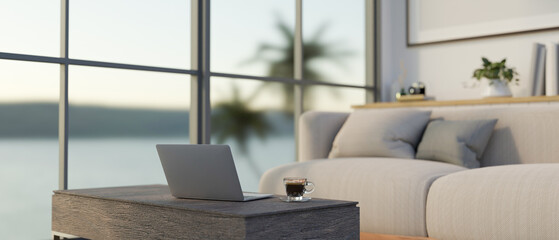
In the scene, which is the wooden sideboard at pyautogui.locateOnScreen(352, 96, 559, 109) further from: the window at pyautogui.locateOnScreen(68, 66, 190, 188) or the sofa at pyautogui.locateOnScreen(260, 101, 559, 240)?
the window at pyautogui.locateOnScreen(68, 66, 190, 188)

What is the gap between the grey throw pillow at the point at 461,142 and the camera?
3006 millimetres

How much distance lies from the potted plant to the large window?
1146 mm

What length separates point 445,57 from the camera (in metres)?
4.82

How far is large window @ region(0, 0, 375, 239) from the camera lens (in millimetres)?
3262

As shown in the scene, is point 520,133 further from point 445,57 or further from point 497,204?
point 445,57

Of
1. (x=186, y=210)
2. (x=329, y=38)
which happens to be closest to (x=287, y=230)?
(x=186, y=210)

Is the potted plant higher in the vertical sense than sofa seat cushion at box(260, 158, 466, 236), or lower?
higher

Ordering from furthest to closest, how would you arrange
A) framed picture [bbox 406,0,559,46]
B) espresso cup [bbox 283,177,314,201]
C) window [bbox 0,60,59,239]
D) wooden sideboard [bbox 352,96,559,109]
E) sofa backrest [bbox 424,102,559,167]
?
framed picture [bbox 406,0,559,46]
wooden sideboard [bbox 352,96,559,109]
window [bbox 0,60,59,239]
sofa backrest [bbox 424,102,559,167]
espresso cup [bbox 283,177,314,201]

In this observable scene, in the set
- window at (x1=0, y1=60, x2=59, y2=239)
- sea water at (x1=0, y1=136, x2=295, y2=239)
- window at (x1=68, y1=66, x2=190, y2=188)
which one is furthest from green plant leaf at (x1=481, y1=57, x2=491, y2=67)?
window at (x1=0, y1=60, x2=59, y2=239)

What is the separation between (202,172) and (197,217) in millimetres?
222

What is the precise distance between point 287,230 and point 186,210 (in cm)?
30

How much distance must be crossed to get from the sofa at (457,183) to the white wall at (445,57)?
1.24 meters

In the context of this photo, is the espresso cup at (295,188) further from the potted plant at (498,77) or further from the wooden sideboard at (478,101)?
the potted plant at (498,77)

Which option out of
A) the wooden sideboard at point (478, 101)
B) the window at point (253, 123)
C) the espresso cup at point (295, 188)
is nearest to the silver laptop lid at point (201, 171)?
the espresso cup at point (295, 188)
